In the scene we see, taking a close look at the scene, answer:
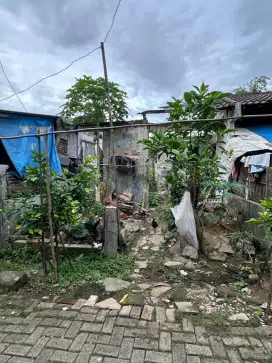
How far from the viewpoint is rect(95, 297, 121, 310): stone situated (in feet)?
9.09

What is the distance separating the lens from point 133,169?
8125 mm

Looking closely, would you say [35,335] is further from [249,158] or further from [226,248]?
[249,158]

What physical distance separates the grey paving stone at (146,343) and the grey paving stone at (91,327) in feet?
1.40

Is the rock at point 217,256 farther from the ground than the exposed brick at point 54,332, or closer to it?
farther from the ground

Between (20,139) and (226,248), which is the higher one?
(20,139)

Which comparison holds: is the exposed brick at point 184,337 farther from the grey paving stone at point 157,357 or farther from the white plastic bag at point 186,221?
the white plastic bag at point 186,221

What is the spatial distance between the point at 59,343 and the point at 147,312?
979 millimetres

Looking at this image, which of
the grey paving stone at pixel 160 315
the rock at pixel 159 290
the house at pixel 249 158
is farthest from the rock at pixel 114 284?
the house at pixel 249 158

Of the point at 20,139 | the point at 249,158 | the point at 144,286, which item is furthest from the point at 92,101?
the point at 144,286

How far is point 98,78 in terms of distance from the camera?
9.33m

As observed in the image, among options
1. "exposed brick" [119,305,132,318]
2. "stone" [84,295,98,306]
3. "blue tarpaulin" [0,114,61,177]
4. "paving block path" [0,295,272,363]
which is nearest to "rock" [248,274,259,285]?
"paving block path" [0,295,272,363]

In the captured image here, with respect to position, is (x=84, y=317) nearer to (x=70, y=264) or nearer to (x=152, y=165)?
(x=70, y=264)

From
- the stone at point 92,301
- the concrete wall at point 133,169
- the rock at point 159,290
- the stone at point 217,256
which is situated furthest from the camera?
the concrete wall at point 133,169

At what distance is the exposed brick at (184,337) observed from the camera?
2.26 metres
